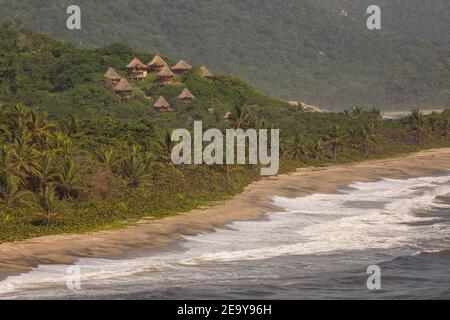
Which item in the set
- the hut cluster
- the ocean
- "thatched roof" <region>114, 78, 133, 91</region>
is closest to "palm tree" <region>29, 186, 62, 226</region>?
the ocean

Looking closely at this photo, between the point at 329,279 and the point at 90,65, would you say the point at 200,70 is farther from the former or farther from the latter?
the point at 329,279

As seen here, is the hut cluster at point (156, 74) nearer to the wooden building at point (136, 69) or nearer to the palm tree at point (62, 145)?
the wooden building at point (136, 69)

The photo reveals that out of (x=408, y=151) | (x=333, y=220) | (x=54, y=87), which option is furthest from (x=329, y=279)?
(x=54, y=87)

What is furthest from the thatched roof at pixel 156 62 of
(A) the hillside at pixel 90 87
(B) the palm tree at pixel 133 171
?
(B) the palm tree at pixel 133 171

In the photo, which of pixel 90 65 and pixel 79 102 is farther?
pixel 90 65

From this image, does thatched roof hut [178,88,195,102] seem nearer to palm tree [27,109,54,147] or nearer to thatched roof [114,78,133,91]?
thatched roof [114,78,133,91]
